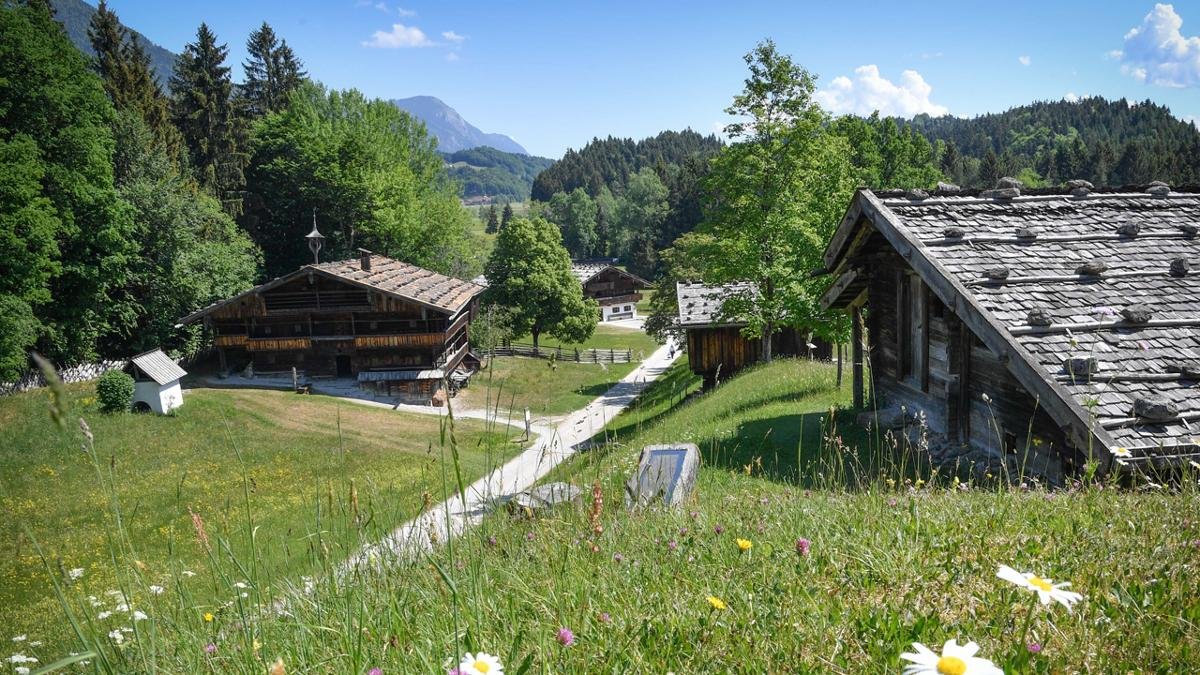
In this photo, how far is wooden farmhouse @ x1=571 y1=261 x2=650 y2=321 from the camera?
77750 mm

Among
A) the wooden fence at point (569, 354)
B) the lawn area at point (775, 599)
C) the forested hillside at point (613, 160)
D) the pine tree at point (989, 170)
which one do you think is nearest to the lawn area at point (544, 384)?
the wooden fence at point (569, 354)

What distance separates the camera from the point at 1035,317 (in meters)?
7.86

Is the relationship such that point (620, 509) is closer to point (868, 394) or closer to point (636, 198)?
point (868, 394)

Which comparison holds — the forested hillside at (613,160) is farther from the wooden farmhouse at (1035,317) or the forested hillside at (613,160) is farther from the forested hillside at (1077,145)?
the wooden farmhouse at (1035,317)

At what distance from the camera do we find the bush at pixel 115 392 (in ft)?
85.3

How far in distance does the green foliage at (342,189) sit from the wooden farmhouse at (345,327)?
1156cm

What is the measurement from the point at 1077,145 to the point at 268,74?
4220 inches

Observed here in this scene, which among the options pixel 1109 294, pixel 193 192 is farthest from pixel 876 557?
pixel 193 192

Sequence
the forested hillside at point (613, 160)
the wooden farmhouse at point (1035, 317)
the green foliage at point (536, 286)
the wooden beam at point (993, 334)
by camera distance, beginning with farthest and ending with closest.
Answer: the forested hillside at point (613, 160) → the green foliage at point (536, 286) → the wooden farmhouse at point (1035, 317) → the wooden beam at point (993, 334)

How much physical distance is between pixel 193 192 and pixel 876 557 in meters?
48.0

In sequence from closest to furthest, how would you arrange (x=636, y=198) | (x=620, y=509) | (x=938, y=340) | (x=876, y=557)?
(x=876, y=557) → (x=620, y=509) → (x=938, y=340) → (x=636, y=198)

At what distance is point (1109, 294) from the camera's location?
836 cm

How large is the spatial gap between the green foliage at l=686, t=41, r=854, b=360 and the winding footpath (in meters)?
4.59

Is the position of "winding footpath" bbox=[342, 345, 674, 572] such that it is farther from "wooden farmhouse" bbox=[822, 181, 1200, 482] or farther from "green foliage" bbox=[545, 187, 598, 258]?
"green foliage" bbox=[545, 187, 598, 258]
